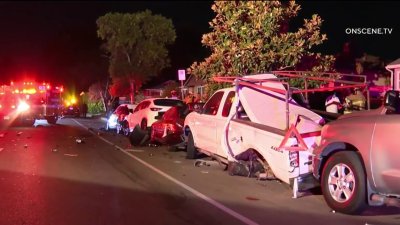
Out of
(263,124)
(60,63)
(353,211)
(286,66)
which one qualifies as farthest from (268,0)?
(60,63)

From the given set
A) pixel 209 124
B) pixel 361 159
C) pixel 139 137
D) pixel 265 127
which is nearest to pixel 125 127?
pixel 139 137

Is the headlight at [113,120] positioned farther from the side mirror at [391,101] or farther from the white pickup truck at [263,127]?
the side mirror at [391,101]

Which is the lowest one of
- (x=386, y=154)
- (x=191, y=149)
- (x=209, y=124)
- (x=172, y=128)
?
(x=191, y=149)

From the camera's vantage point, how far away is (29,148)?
60.0 ft

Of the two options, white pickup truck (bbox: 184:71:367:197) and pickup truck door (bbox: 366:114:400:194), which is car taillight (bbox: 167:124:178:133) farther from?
pickup truck door (bbox: 366:114:400:194)

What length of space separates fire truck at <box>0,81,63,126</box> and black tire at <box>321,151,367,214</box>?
2829cm

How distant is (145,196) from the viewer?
→ 9516mm

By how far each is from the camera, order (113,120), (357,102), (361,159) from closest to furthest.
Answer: (361,159), (357,102), (113,120)

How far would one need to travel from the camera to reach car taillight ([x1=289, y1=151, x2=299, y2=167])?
888 cm

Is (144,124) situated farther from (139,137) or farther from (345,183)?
(345,183)

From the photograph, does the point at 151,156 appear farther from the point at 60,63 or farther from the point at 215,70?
Answer: the point at 60,63

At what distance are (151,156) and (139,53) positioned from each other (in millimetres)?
37559

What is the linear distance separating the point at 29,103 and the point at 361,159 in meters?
29.7

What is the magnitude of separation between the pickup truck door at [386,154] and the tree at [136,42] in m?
44.6
